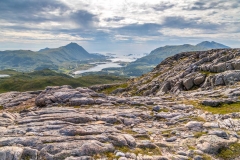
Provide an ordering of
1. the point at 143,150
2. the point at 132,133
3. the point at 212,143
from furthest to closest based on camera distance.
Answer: the point at 132,133 < the point at 212,143 < the point at 143,150

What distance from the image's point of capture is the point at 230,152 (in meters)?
22.5

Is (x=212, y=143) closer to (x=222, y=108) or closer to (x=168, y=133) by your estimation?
(x=168, y=133)

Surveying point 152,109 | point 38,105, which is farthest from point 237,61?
point 38,105

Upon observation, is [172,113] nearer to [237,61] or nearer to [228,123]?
[228,123]

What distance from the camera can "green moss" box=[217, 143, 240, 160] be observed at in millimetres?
22000

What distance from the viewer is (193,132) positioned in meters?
27.8

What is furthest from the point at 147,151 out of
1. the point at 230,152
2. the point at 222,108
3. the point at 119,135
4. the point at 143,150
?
the point at 222,108

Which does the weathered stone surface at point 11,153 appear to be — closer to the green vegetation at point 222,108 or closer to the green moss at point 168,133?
the green moss at point 168,133

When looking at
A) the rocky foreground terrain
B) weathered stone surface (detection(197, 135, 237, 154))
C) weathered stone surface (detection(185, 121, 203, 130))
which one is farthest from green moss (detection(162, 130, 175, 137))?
weathered stone surface (detection(197, 135, 237, 154))

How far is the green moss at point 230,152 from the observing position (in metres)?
22.0

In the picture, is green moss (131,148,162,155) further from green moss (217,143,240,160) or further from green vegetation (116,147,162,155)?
green moss (217,143,240,160)

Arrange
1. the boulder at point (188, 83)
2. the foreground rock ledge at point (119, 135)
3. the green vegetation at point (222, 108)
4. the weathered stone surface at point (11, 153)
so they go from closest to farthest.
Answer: the weathered stone surface at point (11, 153)
the foreground rock ledge at point (119, 135)
the green vegetation at point (222, 108)
the boulder at point (188, 83)

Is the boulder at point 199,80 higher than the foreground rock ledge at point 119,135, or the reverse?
the boulder at point 199,80

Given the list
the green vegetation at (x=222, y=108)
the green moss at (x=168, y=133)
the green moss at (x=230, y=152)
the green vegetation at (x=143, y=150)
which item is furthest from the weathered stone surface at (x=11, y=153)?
the green vegetation at (x=222, y=108)
